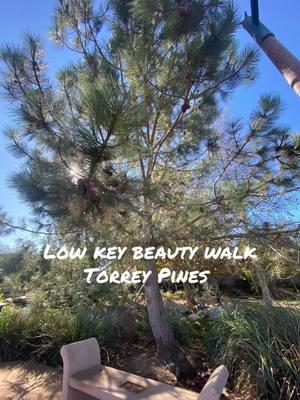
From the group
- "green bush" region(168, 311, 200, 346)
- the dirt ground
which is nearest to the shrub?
the dirt ground

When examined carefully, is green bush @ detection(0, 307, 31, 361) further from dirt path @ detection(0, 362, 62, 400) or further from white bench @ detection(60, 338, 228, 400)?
white bench @ detection(60, 338, 228, 400)

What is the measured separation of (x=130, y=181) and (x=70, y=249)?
4.07ft

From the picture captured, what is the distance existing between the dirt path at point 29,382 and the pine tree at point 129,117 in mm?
1119

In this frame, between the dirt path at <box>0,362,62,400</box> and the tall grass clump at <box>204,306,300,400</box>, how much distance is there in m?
1.61

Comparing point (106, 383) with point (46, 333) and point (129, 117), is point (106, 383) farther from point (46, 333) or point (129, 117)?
point (46, 333)

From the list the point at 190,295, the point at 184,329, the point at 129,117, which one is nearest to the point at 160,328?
the point at 184,329

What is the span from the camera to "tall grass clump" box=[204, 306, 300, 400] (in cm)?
265

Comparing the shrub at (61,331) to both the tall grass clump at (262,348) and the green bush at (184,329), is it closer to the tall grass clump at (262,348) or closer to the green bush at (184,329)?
the green bush at (184,329)

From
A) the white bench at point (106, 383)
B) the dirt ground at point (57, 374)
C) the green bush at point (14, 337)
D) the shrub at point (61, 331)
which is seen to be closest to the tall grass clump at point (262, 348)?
the dirt ground at point (57, 374)

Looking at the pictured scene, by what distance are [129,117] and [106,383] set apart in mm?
1741

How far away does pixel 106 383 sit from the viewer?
85.7 inches

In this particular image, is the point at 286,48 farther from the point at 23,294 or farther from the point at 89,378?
the point at 23,294

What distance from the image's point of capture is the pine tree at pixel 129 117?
2.10 m

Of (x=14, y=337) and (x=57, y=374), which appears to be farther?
(x=14, y=337)
